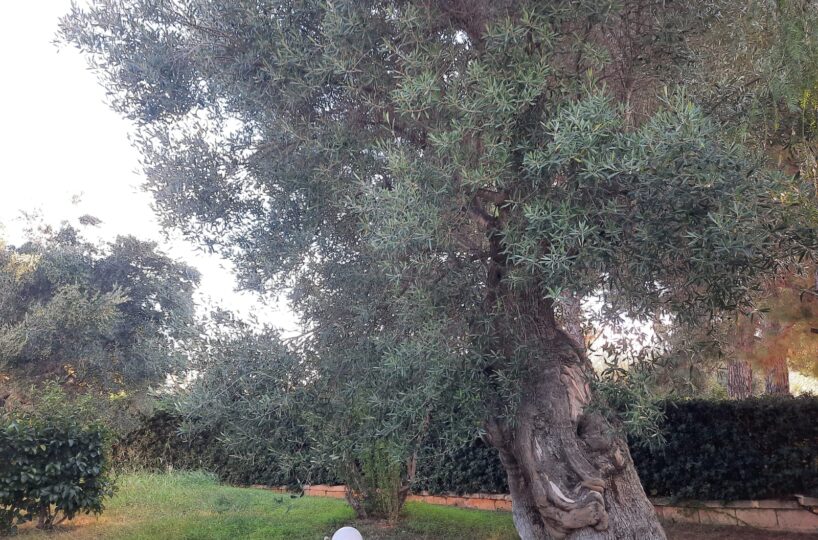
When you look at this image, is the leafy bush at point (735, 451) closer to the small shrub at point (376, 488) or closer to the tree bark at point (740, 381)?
the small shrub at point (376, 488)

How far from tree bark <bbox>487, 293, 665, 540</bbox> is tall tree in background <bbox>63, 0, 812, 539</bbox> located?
2cm

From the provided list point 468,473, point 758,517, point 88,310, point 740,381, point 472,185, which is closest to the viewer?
Result: point 472,185

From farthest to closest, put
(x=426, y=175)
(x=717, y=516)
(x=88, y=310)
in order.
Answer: (x=88, y=310), (x=717, y=516), (x=426, y=175)

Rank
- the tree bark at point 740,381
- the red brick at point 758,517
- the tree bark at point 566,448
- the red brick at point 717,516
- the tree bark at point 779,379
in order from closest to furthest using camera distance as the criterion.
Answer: the tree bark at point 566,448 → the red brick at point 758,517 → the red brick at point 717,516 → the tree bark at point 779,379 → the tree bark at point 740,381

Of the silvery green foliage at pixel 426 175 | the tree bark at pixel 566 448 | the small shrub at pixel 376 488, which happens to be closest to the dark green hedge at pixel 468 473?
the small shrub at pixel 376 488

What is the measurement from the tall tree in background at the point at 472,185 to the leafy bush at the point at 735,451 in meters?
3.91

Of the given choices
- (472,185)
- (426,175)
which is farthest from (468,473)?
(472,185)

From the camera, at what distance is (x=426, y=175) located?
482 cm

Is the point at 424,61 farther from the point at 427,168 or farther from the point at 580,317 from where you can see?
the point at 580,317

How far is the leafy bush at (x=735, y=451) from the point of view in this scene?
8516 millimetres

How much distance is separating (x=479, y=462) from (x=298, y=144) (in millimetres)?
7870

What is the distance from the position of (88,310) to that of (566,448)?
417 inches

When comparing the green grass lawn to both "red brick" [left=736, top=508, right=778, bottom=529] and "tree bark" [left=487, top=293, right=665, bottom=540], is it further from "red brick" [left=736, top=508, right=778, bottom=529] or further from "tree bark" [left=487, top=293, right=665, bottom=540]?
"red brick" [left=736, top=508, right=778, bottom=529]

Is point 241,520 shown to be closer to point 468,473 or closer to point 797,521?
point 468,473
